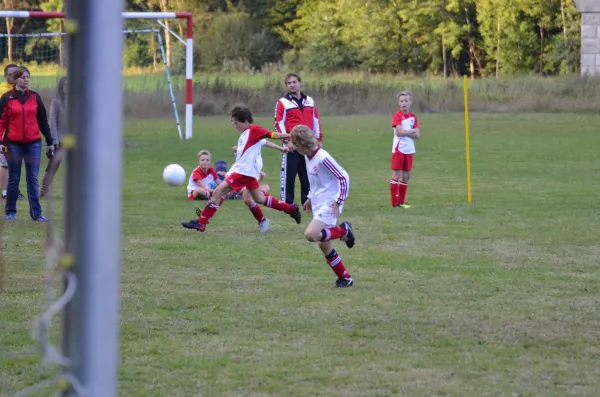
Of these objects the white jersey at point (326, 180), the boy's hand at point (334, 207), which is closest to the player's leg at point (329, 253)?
the boy's hand at point (334, 207)

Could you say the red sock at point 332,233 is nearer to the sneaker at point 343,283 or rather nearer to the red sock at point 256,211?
the sneaker at point 343,283

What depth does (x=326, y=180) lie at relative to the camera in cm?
870

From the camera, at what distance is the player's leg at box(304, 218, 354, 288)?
8406 mm

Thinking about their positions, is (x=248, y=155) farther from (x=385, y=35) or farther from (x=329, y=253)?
(x=385, y=35)

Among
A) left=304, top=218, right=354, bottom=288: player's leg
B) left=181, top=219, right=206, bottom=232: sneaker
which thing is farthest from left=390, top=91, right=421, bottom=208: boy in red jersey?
left=304, top=218, right=354, bottom=288: player's leg

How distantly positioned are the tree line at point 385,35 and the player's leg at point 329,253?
1838 inches

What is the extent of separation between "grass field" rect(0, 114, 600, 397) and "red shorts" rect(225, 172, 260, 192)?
1.82ft

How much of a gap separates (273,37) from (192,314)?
6442 centimetres

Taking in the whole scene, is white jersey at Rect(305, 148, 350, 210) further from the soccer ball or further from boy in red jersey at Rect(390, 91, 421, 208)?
the soccer ball

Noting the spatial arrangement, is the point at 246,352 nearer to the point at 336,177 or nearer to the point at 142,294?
the point at 142,294

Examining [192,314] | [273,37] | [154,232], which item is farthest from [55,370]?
[273,37]

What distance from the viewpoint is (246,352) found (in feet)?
21.1

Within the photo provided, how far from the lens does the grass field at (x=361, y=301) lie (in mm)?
5898

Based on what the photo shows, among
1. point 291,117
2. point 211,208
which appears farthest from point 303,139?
point 291,117
